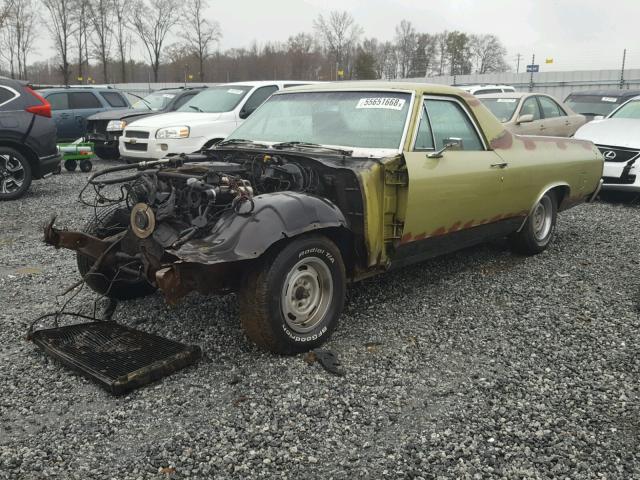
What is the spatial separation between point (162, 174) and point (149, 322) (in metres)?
1.26

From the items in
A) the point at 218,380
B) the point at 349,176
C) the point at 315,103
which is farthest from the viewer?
the point at 315,103

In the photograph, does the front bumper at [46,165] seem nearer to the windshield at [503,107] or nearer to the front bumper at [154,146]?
the front bumper at [154,146]

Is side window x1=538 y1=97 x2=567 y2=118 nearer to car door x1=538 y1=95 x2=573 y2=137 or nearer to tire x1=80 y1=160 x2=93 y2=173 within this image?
car door x1=538 y1=95 x2=573 y2=137

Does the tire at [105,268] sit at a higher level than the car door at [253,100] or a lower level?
lower

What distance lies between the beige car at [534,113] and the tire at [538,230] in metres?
4.27

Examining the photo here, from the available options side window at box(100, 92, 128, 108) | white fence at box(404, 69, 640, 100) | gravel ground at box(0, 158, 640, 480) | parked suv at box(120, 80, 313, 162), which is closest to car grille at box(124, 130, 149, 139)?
parked suv at box(120, 80, 313, 162)

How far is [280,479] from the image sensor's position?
8.60 ft

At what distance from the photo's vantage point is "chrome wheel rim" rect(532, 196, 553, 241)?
6.19 meters

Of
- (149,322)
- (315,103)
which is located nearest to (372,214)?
(315,103)

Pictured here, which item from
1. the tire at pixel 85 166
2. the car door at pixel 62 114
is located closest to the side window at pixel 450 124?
the tire at pixel 85 166

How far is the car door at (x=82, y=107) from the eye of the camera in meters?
14.9

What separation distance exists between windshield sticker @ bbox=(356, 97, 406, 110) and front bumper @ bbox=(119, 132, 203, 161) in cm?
604

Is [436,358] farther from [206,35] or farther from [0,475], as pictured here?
[206,35]

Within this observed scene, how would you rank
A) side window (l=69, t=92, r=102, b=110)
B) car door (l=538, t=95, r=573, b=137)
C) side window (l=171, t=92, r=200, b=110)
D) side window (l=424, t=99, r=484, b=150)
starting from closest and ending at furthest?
side window (l=424, t=99, r=484, b=150)
car door (l=538, t=95, r=573, b=137)
side window (l=171, t=92, r=200, b=110)
side window (l=69, t=92, r=102, b=110)
